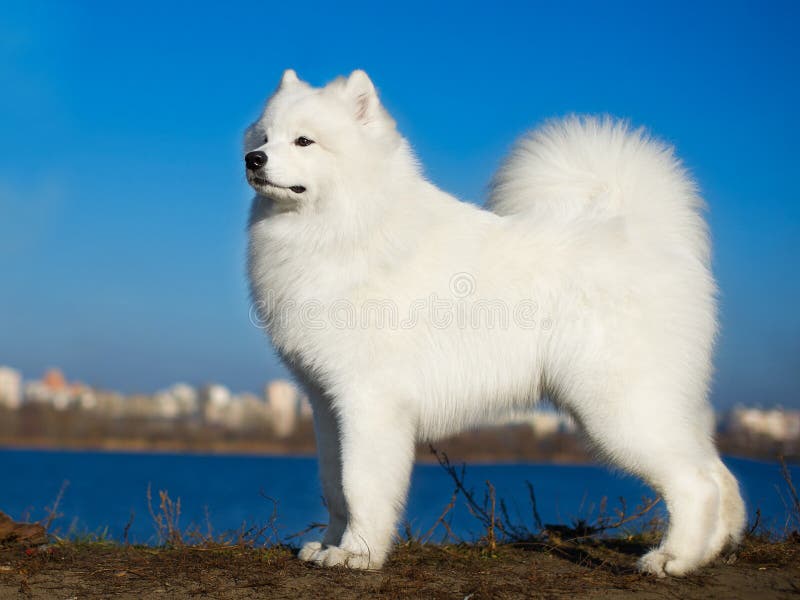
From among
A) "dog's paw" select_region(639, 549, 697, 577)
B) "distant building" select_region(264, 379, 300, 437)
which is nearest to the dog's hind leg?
"dog's paw" select_region(639, 549, 697, 577)

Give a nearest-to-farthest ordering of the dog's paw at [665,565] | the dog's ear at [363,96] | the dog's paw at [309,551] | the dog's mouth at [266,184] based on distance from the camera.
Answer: the dog's paw at [665,565] < the dog's mouth at [266,184] < the dog's paw at [309,551] < the dog's ear at [363,96]

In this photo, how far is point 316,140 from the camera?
4070 millimetres

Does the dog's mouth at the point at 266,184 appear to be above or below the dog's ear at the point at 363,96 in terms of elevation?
below

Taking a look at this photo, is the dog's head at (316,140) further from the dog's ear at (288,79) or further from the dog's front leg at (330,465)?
the dog's front leg at (330,465)

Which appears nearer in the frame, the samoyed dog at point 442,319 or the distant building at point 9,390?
the samoyed dog at point 442,319

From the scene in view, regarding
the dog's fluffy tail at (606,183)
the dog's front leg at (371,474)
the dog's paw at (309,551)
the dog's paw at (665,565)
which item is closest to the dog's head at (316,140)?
the dog's fluffy tail at (606,183)

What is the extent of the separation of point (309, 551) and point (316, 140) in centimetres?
236

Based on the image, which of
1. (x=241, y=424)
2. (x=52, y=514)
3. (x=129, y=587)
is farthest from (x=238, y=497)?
(x=241, y=424)

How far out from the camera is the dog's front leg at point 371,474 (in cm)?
385

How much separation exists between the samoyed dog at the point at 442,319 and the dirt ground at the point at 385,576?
21cm

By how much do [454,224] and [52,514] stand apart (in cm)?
349

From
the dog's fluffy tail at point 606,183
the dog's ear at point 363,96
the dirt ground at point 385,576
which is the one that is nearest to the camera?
the dirt ground at point 385,576

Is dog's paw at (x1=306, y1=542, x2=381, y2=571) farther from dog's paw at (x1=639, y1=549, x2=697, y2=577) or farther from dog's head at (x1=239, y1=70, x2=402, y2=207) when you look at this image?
dog's head at (x1=239, y1=70, x2=402, y2=207)

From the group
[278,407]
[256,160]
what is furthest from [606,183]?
[278,407]
